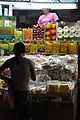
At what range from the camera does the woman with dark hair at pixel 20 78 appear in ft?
18.9

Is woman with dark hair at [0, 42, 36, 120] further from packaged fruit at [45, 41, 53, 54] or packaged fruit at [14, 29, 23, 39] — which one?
packaged fruit at [14, 29, 23, 39]

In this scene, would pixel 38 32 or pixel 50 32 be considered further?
pixel 38 32

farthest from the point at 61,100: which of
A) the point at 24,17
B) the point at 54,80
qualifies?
the point at 24,17

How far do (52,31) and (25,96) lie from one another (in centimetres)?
409

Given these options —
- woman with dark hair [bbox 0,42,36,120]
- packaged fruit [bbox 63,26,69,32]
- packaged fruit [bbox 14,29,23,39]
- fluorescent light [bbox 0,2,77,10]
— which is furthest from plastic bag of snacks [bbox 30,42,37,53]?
woman with dark hair [bbox 0,42,36,120]

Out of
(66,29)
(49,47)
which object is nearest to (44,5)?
(66,29)

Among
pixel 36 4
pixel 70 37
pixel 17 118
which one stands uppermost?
pixel 36 4

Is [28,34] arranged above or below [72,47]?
above

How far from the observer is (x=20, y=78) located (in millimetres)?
5797

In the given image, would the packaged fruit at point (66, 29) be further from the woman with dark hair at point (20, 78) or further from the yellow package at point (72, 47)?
the woman with dark hair at point (20, 78)

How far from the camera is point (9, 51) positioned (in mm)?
9586

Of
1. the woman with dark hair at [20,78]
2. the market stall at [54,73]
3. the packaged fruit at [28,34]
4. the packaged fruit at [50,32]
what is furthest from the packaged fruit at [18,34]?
the woman with dark hair at [20,78]

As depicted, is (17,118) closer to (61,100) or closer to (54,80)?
(61,100)

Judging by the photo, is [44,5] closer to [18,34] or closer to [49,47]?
[18,34]
